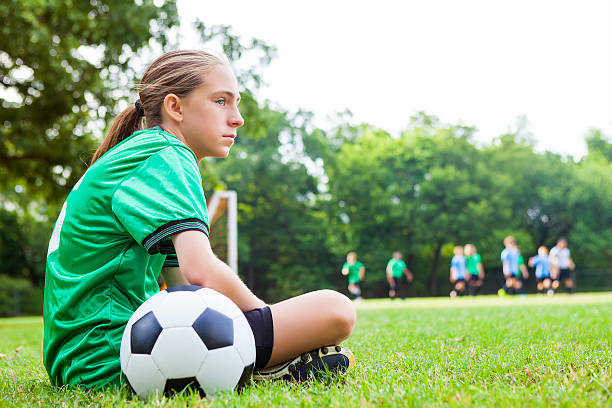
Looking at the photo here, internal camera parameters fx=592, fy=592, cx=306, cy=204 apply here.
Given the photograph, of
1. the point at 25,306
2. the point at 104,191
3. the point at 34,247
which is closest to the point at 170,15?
the point at 104,191

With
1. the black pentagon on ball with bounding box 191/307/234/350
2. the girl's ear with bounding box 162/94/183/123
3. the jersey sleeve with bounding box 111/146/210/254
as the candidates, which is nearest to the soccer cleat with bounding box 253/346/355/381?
the black pentagon on ball with bounding box 191/307/234/350

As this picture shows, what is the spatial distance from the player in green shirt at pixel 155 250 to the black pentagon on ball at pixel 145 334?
20 centimetres

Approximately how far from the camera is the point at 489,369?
2994 mm

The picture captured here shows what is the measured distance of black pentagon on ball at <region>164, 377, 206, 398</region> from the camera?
2309mm

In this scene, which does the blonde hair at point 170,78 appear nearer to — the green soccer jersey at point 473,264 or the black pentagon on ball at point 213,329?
the black pentagon on ball at point 213,329

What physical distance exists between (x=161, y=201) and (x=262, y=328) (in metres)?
0.70

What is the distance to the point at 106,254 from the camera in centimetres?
248

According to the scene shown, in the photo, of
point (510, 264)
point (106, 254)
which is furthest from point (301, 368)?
point (510, 264)

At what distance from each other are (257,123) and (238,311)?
493 inches

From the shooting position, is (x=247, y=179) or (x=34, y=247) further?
(x=247, y=179)

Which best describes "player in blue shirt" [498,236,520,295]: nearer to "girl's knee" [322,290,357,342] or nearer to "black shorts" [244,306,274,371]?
"girl's knee" [322,290,357,342]

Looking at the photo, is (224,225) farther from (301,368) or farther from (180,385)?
(180,385)

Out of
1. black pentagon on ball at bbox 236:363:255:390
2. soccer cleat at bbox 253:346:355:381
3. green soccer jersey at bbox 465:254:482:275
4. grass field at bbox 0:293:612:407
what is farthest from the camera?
green soccer jersey at bbox 465:254:482:275

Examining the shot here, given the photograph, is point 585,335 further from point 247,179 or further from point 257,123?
point 247,179
